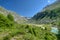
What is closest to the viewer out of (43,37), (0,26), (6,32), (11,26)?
(6,32)

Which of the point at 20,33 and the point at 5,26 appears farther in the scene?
the point at 5,26

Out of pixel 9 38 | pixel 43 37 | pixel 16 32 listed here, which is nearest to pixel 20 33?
pixel 16 32

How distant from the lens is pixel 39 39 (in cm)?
3175

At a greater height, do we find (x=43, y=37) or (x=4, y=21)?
(x=4, y=21)

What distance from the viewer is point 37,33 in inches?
1291

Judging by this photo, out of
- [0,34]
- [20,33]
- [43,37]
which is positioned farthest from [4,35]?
[43,37]

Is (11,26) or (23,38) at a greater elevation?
(11,26)

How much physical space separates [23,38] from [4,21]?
19.1 feet

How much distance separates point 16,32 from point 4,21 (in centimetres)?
461

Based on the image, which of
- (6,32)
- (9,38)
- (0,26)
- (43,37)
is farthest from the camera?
(43,37)

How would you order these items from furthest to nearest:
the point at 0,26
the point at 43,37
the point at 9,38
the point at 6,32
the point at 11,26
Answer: the point at 43,37
the point at 11,26
the point at 0,26
the point at 6,32
the point at 9,38

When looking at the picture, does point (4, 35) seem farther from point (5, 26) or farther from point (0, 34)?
point (5, 26)

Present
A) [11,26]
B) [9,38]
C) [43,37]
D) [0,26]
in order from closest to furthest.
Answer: [9,38], [0,26], [11,26], [43,37]

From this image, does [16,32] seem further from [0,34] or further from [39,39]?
[39,39]
